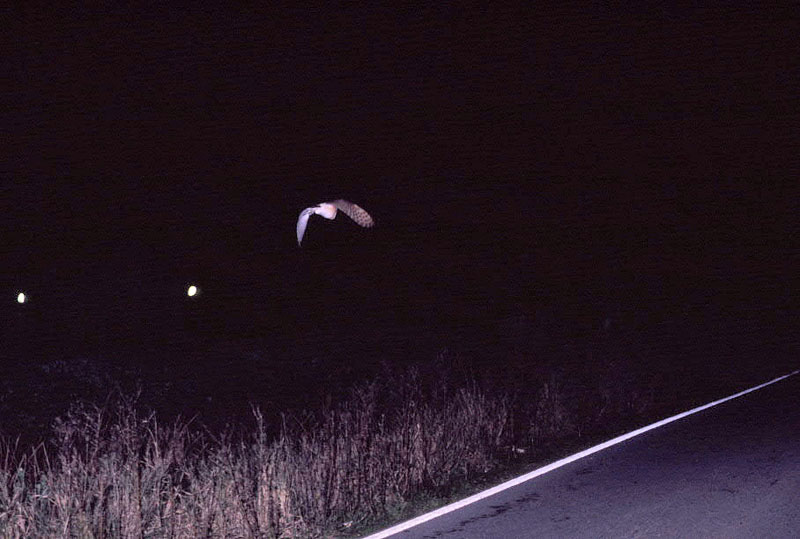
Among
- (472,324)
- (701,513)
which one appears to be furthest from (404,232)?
(701,513)

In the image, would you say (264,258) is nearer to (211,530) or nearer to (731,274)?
(211,530)

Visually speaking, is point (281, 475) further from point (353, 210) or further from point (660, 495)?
point (353, 210)

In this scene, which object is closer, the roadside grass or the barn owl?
the roadside grass

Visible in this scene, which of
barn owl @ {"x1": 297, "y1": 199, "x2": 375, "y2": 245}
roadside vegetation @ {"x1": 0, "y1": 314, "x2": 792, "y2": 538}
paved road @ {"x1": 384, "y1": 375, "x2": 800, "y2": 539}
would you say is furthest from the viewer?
barn owl @ {"x1": 297, "y1": 199, "x2": 375, "y2": 245}

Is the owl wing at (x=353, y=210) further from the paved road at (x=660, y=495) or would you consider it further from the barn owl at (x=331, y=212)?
the paved road at (x=660, y=495)

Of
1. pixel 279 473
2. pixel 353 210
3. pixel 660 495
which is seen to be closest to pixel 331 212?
pixel 353 210

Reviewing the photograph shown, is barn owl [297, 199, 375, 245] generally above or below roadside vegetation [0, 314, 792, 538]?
above

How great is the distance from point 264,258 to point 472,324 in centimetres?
1133

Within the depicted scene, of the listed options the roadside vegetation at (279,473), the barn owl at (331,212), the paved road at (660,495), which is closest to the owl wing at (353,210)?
the barn owl at (331,212)

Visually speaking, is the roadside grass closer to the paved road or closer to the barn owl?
the paved road

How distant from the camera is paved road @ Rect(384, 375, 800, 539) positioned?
230 inches

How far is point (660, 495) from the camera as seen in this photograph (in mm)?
6781

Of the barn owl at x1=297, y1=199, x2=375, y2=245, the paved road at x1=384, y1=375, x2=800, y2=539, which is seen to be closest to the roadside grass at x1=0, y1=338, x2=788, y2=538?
the paved road at x1=384, y1=375, x2=800, y2=539

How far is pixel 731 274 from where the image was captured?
52.6 m
